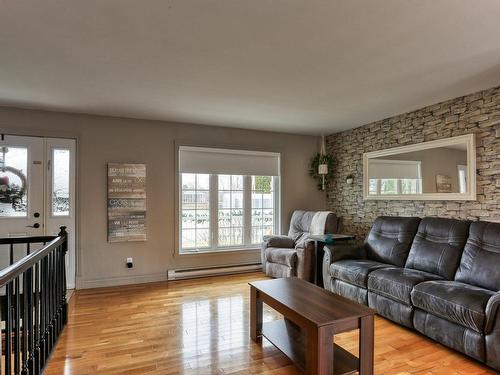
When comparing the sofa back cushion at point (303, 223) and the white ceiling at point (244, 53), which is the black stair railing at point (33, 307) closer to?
the white ceiling at point (244, 53)

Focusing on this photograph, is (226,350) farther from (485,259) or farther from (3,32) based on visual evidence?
(3,32)

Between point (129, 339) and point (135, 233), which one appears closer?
point (129, 339)

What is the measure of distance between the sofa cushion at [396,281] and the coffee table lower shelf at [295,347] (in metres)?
0.94

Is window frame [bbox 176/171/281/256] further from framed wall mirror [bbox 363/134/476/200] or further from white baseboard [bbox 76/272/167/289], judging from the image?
framed wall mirror [bbox 363/134/476/200]

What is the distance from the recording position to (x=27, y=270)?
1909mm

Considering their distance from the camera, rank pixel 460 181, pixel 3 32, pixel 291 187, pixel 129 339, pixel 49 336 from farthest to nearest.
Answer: pixel 291 187, pixel 460 181, pixel 129 339, pixel 49 336, pixel 3 32

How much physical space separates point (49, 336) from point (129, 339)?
0.64 metres

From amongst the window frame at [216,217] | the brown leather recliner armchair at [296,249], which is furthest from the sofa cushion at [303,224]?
the window frame at [216,217]

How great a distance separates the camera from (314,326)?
1.99m

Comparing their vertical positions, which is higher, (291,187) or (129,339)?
(291,187)

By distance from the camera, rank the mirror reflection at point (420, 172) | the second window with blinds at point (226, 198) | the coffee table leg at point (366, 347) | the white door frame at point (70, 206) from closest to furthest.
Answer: the coffee table leg at point (366, 347) < the mirror reflection at point (420, 172) < the white door frame at point (70, 206) < the second window with blinds at point (226, 198)

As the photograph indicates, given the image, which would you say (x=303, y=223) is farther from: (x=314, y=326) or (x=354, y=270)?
(x=314, y=326)

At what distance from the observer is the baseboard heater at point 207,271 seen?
4.68 metres

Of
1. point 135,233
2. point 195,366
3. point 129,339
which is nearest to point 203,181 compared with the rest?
point 135,233
